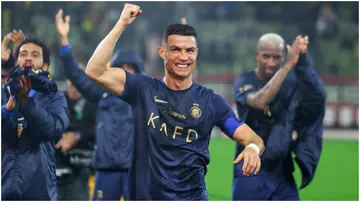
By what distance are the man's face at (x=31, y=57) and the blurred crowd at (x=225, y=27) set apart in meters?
19.2

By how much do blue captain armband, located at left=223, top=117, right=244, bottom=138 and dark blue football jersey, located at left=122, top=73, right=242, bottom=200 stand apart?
0.03 metres

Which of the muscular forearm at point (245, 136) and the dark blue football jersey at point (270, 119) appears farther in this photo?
the dark blue football jersey at point (270, 119)

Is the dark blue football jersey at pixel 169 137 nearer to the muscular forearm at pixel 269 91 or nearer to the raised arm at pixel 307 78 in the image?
the muscular forearm at pixel 269 91

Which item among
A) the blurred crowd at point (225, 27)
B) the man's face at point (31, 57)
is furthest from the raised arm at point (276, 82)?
the blurred crowd at point (225, 27)

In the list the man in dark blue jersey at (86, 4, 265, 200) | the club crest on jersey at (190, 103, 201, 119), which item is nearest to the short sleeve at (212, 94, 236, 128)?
the man in dark blue jersey at (86, 4, 265, 200)

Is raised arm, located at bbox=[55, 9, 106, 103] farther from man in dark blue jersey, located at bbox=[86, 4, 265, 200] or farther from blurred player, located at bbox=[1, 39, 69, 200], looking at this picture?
man in dark blue jersey, located at bbox=[86, 4, 265, 200]

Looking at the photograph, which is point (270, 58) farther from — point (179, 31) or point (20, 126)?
point (20, 126)

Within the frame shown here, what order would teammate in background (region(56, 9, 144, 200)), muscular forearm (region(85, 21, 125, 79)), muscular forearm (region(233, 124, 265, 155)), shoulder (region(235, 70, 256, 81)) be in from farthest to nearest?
teammate in background (region(56, 9, 144, 200))
shoulder (region(235, 70, 256, 81))
muscular forearm (region(233, 124, 265, 155))
muscular forearm (region(85, 21, 125, 79))

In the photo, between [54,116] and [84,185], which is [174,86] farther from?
[84,185]

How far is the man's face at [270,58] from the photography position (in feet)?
23.4

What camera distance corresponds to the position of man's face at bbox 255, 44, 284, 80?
714 cm

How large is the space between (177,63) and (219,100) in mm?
403

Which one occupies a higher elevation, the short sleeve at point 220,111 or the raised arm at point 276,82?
the raised arm at point 276,82

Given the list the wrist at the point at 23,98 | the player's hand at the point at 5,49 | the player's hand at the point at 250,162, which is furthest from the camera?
the player's hand at the point at 5,49
